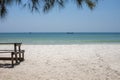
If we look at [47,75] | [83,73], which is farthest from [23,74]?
[83,73]

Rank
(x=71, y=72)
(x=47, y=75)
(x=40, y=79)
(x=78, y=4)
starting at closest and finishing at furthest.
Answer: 1. (x=78, y=4)
2. (x=40, y=79)
3. (x=47, y=75)
4. (x=71, y=72)

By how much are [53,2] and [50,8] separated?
10cm

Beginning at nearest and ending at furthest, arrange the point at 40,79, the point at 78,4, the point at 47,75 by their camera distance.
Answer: the point at 78,4 → the point at 40,79 → the point at 47,75

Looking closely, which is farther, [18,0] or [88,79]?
[88,79]

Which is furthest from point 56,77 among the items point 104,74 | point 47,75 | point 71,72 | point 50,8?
point 50,8

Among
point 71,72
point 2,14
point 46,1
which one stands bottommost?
point 71,72

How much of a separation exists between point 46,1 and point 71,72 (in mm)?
3456

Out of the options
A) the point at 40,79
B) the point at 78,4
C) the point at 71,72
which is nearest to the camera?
the point at 78,4

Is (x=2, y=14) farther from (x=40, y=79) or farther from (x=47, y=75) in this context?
(x=47, y=75)

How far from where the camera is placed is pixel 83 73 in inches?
242

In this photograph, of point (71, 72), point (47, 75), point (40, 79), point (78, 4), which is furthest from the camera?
point (71, 72)

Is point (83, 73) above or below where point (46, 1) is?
below

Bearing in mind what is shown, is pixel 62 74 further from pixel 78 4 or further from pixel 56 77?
pixel 78 4

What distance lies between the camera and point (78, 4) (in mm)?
3055
